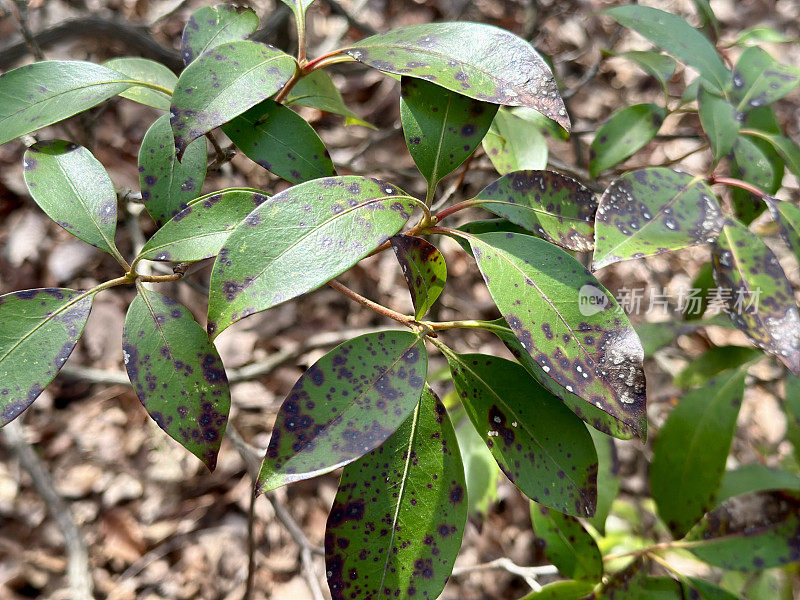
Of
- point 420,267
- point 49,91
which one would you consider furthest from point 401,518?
point 49,91

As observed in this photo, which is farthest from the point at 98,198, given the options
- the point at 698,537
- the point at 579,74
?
the point at 579,74

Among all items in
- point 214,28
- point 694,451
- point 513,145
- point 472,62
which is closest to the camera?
point 472,62

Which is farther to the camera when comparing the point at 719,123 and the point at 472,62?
the point at 719,123

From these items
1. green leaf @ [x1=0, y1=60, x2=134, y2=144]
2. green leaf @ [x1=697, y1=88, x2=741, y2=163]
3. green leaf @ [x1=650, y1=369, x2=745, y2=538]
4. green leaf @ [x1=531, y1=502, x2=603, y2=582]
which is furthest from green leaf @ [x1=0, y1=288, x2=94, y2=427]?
green leaf @ [x1=650, y1=369, x2=745, y2=538]

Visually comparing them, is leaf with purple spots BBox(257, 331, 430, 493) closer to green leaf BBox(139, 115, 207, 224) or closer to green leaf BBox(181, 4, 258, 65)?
green leaf BBox(139, 115, 207, 224)

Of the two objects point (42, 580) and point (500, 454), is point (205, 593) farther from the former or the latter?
point (500, 454)

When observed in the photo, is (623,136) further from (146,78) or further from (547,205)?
(146,78)

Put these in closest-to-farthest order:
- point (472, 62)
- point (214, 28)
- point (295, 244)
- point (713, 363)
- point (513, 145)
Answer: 1. point (295, 244)
2. point (472, 62)
3. point (214, 28)
4. point (513, 145)
5. point (713, 363)
